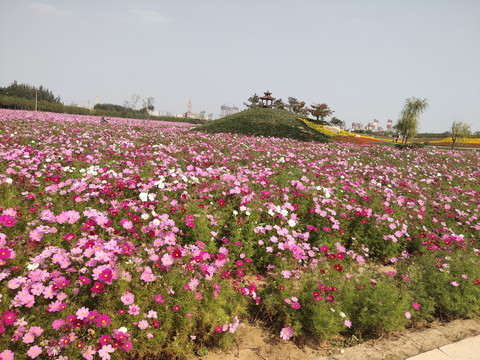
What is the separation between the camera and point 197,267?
2.90m

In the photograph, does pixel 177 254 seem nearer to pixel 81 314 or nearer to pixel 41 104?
pixel 81 314

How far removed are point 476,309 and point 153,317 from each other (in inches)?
158

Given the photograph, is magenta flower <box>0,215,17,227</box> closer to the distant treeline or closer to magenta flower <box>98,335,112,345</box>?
magenta flower <box>98,335,112,345</box>

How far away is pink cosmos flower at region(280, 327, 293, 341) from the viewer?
2638mm

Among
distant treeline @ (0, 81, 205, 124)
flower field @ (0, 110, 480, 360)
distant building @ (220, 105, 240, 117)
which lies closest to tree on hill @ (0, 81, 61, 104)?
distant treeline @ (0, 81, 205, 124)

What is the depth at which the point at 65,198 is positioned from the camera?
13.5ft

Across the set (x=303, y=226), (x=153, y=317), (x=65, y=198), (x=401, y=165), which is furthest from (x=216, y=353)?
(x=401, y=165)

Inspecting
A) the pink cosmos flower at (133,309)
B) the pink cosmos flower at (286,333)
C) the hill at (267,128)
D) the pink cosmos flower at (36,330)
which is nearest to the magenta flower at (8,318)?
the pink cosmos flower at (36,330)

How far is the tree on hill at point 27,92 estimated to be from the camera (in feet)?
168

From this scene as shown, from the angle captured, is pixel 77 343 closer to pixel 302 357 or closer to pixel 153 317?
pixel 153 317

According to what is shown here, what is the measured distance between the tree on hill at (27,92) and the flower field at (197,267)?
59519 millimetres

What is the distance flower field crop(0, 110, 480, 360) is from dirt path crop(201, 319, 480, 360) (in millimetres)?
141

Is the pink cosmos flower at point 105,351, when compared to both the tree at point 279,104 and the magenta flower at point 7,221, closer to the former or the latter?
the magenta flower at point 7,221

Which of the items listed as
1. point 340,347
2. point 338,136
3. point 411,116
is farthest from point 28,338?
point 411,116
